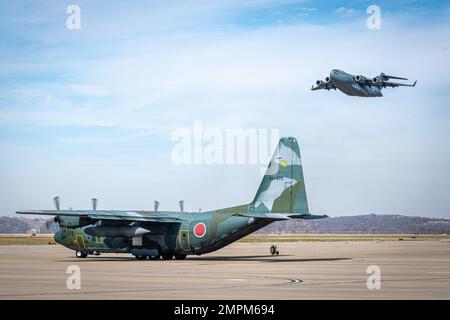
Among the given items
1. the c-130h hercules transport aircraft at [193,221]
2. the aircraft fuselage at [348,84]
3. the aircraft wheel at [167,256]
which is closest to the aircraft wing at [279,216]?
the c-130h hercules transport aircraft at [193,221]

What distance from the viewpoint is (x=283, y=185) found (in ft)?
174

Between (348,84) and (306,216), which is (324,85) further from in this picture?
(306,216)

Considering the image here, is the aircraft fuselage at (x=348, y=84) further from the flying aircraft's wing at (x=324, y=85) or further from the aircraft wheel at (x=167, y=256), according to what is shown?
the aircraft wheel at (x=167, y=256)

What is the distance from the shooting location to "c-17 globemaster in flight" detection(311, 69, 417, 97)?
7606 centimetres

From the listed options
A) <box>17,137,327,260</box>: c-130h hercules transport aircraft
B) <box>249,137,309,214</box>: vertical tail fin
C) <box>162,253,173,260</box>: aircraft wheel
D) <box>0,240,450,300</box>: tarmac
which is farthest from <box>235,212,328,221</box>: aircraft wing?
<box>162,253,173,260</box>: aircraft wheel

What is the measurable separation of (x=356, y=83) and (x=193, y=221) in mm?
28873

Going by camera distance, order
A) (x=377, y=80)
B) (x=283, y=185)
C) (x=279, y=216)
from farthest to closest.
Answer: (x=377, y=80) < (x=283, y=185) < (x=279, y=216)

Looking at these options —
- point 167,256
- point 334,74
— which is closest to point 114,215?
point 167,256

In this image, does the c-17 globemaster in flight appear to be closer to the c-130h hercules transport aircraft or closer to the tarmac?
the c-130h hercules transport aircraft

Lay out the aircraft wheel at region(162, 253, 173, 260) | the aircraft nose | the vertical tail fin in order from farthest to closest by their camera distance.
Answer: the aircraft nose → the aircraft wheel at region(162, 253, 173, 260) → the vertical tail fin

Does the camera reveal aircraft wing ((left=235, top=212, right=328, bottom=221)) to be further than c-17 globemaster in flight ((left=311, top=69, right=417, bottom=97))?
No

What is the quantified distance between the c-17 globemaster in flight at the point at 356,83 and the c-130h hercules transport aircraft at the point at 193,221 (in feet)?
78.7

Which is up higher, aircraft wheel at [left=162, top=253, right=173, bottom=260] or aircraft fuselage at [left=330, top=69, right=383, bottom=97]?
aircraft fuselage at [left=330, top=69, right=383, bottom=97]

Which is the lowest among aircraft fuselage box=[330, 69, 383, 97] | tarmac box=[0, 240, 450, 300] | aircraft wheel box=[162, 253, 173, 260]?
aircraft wheel box=[162, 253, 173, 260]
